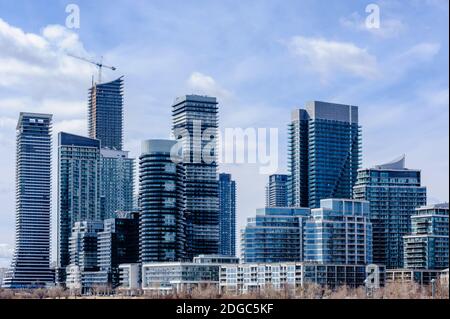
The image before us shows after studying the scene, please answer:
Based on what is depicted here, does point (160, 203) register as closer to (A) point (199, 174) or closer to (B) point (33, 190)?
(A) point (199, 174)

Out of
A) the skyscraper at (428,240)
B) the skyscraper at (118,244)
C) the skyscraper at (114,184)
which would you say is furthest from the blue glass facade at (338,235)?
the skyscraper at (114,184)

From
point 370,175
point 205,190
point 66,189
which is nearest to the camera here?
point 370,175

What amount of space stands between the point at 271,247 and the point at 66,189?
27030 mm

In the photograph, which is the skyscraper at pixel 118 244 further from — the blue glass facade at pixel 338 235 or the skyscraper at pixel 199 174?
the blue glass facade at pixel 338 235

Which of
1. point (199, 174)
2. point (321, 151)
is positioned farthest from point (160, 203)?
point (321, 151)

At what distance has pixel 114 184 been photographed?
67.5 metres

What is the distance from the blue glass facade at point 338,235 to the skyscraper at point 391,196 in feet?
11.3

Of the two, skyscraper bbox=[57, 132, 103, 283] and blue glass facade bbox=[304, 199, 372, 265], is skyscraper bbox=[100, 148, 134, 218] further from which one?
blue glass facade bbox=[304, 199, 372, 265]

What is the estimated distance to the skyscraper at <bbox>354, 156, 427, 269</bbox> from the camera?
50344 mm

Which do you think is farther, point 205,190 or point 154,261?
point 205,190

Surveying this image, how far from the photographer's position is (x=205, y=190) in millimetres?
60594
